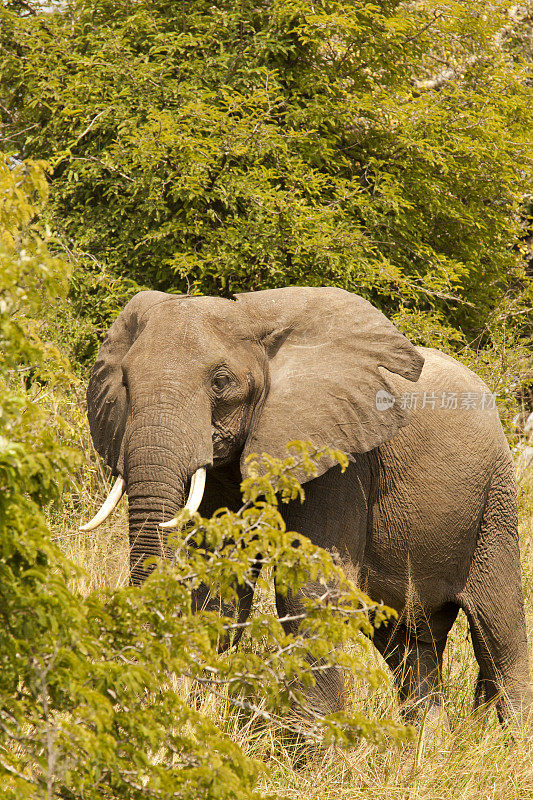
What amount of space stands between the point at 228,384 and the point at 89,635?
1.98m

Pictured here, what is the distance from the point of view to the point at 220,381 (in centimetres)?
397

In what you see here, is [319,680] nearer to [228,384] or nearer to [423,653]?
[228,384]

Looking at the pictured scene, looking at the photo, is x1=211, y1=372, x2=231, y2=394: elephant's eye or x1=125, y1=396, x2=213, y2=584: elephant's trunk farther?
x1=211, y1=372, x2=231, y2=394: elephant's eye

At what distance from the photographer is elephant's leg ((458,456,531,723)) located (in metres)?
4.94

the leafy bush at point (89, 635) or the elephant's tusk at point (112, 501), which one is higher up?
the leafy bush at point (89, 635)

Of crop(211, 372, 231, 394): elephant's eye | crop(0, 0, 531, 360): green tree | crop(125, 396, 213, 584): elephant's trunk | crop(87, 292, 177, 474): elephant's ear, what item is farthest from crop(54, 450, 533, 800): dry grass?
crop(0, 0, 531, 360): green tree

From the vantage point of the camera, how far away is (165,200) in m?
8.34

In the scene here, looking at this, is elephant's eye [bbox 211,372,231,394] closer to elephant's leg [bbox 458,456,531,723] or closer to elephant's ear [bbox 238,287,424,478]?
elephant's ear [bbox 238,287,424,478]

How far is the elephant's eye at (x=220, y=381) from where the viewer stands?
156 inches

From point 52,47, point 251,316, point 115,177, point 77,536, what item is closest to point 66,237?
point 115,177

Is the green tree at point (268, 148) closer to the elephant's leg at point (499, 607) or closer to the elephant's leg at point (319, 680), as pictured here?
the elephant's leg at point (499, 607)

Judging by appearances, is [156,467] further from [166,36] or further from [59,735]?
[166,36]

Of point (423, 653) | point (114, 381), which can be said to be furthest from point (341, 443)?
point (423, 653)

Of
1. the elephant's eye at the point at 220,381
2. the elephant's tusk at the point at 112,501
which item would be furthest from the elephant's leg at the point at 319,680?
the elephant's eye at the point at 220,381
